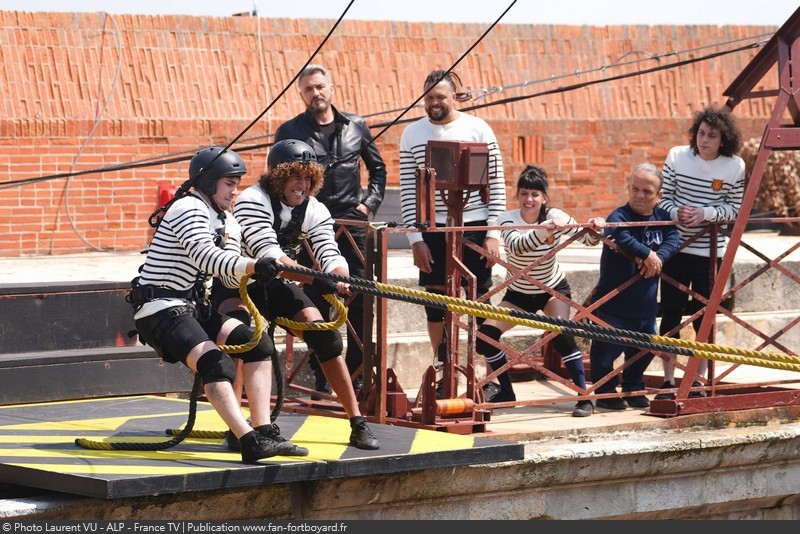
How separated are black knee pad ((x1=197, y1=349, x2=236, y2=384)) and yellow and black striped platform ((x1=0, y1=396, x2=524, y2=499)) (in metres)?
0.40

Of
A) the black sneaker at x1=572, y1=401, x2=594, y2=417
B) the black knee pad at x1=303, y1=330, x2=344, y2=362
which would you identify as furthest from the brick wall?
the black knee pad at x1=303, y1=330, x2=344, y2=362

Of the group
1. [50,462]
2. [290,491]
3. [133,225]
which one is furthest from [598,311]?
[133,225]

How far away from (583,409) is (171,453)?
3007 millimetres

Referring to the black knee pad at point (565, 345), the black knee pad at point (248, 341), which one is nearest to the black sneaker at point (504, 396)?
the black knee pad at point (565, 345)

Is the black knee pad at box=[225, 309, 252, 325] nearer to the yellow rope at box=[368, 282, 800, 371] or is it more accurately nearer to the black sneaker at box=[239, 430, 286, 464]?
the black sneaker at box=[239, 430, 286, 464]

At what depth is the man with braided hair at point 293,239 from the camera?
7.68m

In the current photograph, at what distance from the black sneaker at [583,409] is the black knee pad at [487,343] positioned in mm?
604

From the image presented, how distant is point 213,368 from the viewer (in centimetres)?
703

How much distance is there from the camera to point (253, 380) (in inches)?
285

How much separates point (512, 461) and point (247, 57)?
8.04m

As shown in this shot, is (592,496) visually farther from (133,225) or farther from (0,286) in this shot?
(133,225)

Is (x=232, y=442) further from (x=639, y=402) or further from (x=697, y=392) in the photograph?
(x=697, y=392)

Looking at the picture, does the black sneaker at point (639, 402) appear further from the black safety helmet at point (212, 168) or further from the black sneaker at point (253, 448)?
the black safety helmet at point (212, 168)

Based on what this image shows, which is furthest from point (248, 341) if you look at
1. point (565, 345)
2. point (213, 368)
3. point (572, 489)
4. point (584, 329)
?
point (565, 345)
